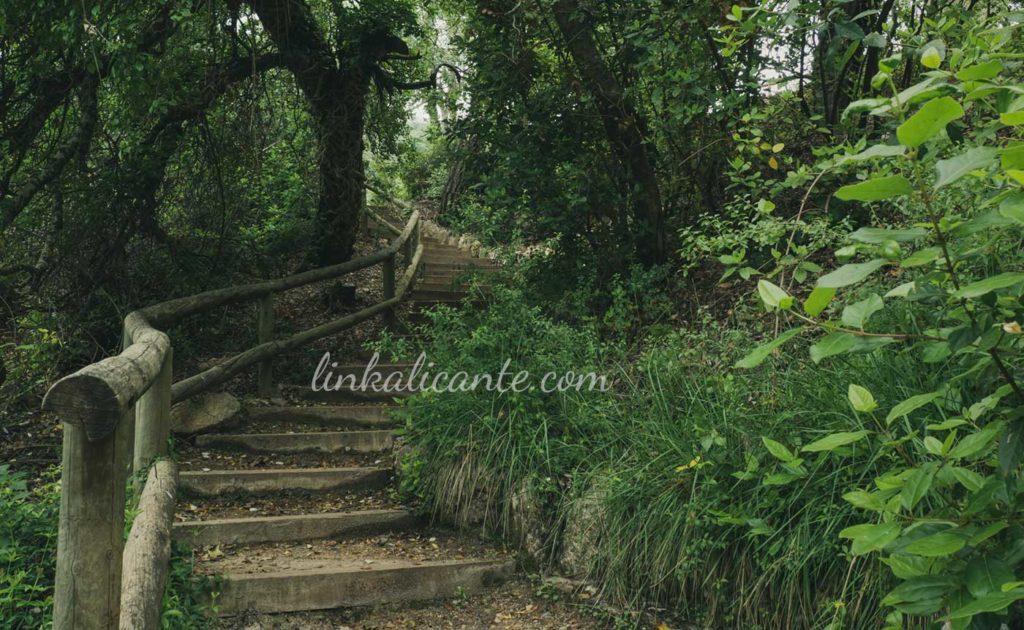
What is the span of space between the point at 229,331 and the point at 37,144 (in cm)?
224

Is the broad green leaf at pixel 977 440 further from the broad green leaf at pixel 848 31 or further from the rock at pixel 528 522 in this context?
the rock at pixel 528 522

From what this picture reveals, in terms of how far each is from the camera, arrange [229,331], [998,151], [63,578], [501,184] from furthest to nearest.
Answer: [229,331] < [501,184] < [63,578] < [998,151]

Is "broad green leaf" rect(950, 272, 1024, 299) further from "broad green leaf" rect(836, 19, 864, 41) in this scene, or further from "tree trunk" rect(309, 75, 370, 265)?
"tree trunk" rect(309, 75, 370, 265)

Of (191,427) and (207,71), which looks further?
(207,71)

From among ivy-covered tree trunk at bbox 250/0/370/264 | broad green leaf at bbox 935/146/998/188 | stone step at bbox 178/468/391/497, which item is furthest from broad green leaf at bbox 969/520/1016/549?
ivy-covered tree trunk at bbox 250/0/370/264

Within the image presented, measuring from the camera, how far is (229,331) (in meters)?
7.90

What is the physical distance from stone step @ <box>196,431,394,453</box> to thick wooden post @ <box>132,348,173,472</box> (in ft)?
5.72

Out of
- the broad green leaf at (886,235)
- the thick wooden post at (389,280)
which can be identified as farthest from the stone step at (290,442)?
the broad green leaf at (886,235)

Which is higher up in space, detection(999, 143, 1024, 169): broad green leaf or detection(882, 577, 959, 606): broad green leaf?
detection(999, 143, 1024, 169): broad green leaf

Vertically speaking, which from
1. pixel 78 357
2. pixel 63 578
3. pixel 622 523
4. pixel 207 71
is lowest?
pixel 622 523

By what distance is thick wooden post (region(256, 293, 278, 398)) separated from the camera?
659 cm

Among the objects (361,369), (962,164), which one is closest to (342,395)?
(361,369)

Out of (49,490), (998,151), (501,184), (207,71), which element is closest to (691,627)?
(998,151)

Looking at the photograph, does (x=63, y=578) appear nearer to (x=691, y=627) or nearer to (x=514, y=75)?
(x=691, y=627)
